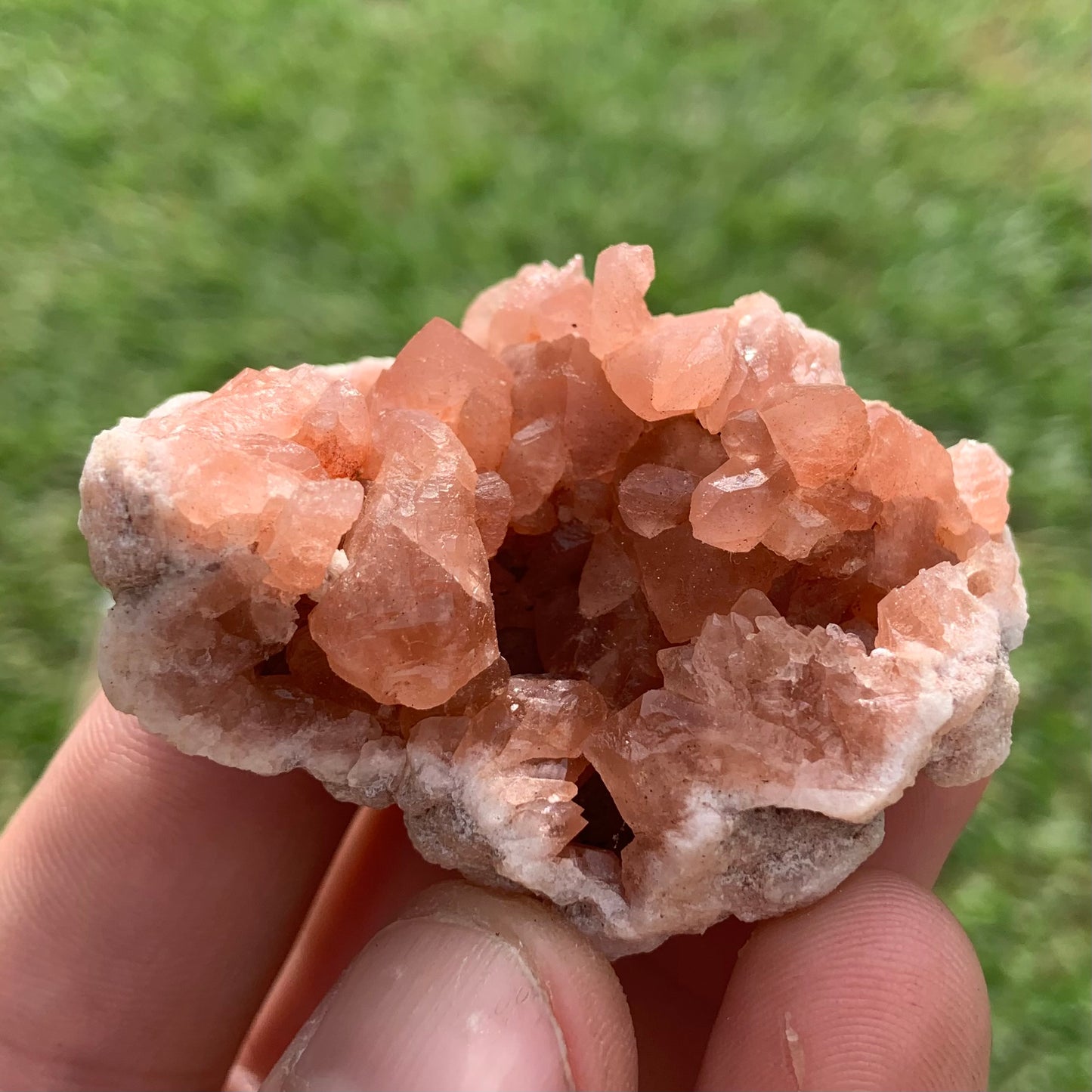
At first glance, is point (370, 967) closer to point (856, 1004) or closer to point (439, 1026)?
point (439, 1026)

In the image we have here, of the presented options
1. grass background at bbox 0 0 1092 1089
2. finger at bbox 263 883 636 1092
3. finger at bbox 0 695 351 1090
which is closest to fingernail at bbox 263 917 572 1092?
finger at bbox 263 883 636 1092

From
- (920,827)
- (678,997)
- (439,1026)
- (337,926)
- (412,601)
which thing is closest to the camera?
(412,601)

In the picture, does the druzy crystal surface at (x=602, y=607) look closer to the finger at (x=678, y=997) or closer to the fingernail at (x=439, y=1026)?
the fingernail at (x=439, y=1026)

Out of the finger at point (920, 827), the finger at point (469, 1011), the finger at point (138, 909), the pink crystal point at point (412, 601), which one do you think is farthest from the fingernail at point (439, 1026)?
the finger at point (920, 827)

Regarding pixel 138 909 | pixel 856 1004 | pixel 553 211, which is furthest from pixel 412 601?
pixel 553 211

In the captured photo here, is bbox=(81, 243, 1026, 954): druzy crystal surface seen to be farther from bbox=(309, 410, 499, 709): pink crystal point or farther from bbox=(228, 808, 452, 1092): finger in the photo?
bbox=(228, 808, 452, 1092): finger

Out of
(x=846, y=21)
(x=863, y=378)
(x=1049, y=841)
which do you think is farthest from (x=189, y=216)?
(x=1049, y=841)
